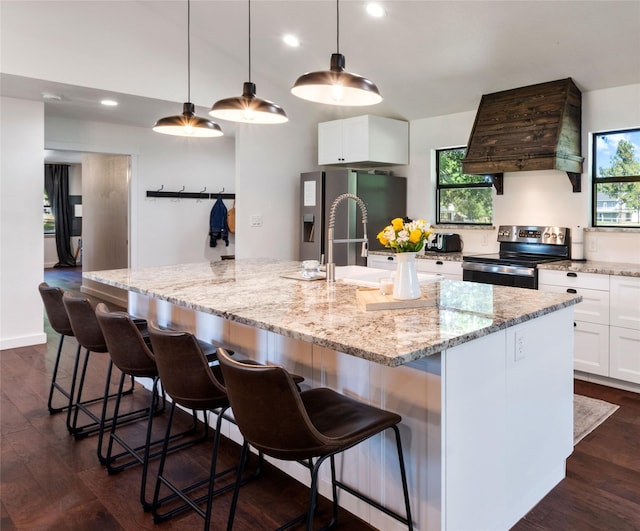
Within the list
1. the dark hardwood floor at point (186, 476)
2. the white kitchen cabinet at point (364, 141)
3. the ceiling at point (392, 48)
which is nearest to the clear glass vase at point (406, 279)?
the dark hardwood floor at point (186, 476)

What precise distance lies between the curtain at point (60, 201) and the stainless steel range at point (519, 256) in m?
10.4

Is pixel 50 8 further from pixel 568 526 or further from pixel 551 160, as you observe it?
pixel 568 526

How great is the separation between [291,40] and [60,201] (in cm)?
926

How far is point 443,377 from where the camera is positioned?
1744 millimetres

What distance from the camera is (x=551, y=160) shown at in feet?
13.3

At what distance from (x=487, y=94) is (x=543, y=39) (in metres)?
0.97

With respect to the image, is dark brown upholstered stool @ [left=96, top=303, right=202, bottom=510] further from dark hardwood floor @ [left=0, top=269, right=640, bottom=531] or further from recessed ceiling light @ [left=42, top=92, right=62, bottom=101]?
recessed ceiling light @ [left=42, top=92, right=62, bottom=101]

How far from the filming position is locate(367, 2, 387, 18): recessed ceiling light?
3.86 m

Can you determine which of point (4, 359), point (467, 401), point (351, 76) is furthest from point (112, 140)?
point (467, 401)

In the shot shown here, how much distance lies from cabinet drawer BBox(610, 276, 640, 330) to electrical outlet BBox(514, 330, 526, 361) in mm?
2020

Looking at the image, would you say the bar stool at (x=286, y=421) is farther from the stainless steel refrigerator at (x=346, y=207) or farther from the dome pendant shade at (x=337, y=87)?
the stainless steel refrigerator at (x=346, y=207)

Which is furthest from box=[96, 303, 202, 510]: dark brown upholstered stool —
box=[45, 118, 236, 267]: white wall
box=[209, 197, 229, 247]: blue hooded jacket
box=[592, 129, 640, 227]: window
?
box=[209, 197, 229, 247]: blue hooded jacket

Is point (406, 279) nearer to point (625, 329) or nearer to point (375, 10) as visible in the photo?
point (625, 329)

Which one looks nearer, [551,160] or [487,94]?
[551,160]
